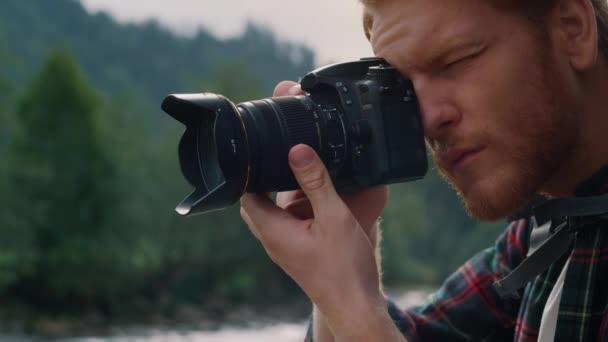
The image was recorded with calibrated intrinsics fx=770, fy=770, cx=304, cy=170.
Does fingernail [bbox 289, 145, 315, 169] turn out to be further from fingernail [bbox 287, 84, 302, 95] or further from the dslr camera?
fingernail [bbox 287, 84, 302, 95]

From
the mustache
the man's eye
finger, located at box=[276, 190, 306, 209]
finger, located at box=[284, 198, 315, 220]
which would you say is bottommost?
finger, located at box=[284, 198, 315, 220]

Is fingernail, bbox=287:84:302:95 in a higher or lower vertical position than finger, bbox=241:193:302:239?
higher

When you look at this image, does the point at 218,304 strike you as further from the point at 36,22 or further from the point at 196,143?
the point at 36,22

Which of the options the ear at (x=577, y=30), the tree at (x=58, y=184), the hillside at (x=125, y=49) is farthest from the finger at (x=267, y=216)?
the hillside at (x=125, y=49)

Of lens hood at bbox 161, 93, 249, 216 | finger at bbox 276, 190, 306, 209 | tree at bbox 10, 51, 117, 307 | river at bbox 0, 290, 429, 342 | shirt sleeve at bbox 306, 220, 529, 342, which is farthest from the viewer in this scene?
tree at bbox 10, 51, 117, 307

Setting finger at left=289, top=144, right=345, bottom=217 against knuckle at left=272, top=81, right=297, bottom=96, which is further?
knuckle at left=272, top=81, right=297, bottom=96

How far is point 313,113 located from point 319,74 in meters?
0.06

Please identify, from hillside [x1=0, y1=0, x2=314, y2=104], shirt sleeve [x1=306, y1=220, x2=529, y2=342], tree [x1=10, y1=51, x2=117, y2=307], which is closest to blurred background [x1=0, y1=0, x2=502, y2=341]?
tree [x1=10, y1=51, x2=117, y2=307]

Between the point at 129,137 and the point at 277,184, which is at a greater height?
the point at 277,184

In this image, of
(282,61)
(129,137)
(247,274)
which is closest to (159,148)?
(129,137)

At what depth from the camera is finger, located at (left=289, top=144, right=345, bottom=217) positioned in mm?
817

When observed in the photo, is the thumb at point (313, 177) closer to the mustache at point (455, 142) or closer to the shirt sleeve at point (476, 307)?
the mustache at point (455, 142)

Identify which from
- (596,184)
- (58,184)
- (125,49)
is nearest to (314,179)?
(596,184)

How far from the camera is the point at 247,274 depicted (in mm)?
14641
